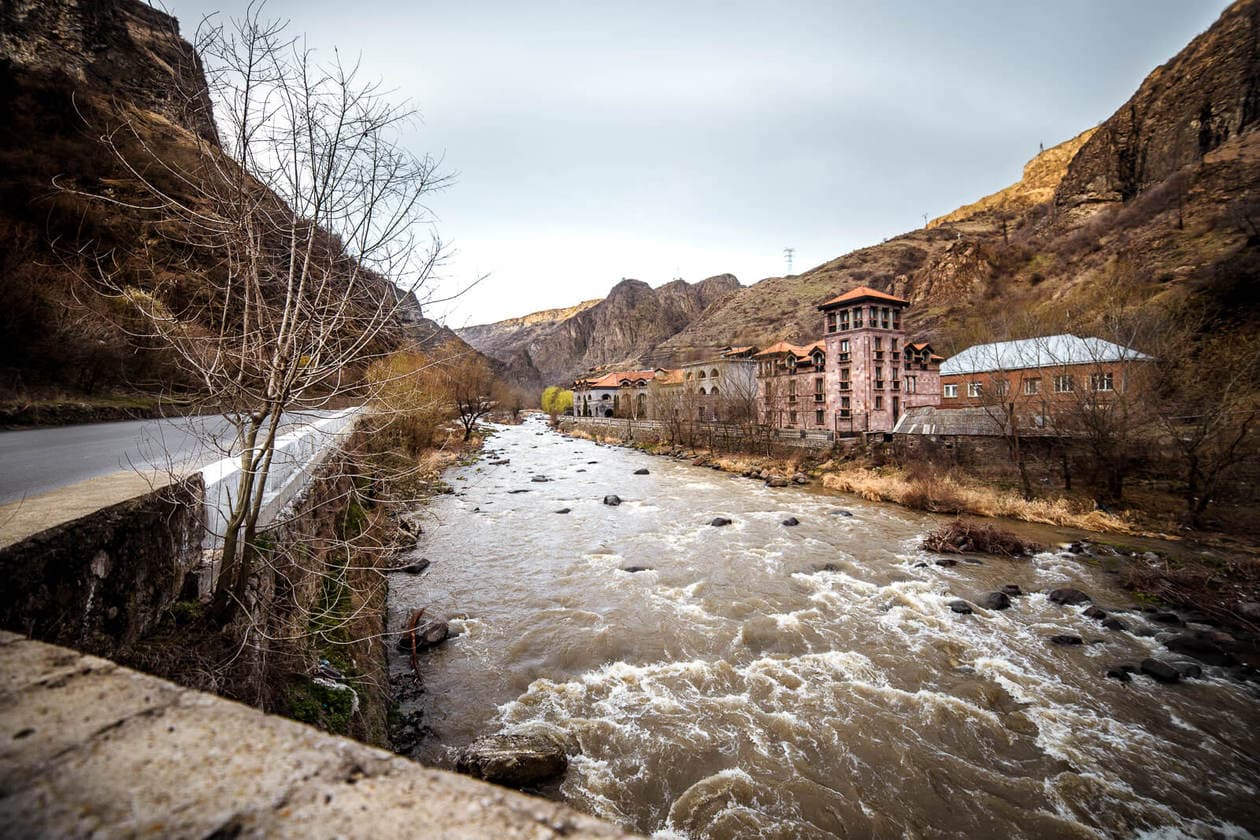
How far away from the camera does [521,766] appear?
5938 millimetres

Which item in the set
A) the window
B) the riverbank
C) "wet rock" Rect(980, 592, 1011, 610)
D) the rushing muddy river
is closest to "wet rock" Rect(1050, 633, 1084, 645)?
the rushing muddy river

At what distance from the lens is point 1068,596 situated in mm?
11320

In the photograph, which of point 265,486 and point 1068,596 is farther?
point 1068,596

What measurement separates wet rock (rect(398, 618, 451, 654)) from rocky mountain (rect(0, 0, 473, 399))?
18.3 ft

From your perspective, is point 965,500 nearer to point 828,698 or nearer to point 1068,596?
point 1068,596

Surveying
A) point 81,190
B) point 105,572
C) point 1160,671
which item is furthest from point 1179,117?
point 105,572

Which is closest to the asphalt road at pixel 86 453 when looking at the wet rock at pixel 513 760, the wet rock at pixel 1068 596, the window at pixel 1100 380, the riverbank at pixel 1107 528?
the wet rock at pixel 513 760

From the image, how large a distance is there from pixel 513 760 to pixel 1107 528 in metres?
21.2

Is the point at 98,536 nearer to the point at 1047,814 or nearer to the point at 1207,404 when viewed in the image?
the point at 1047,814

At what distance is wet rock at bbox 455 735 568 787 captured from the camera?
5867 millimetres

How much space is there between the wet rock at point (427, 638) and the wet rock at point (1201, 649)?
14258 millimetres

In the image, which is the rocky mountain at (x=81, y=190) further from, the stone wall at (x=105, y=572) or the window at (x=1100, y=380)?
the window at (x=1100, y=380)

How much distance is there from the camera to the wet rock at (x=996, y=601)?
36.2 feet

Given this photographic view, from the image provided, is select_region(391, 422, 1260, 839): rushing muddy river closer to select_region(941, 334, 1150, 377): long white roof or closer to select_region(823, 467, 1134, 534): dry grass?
select_region(823, 467, 1134, 534): dry grass
